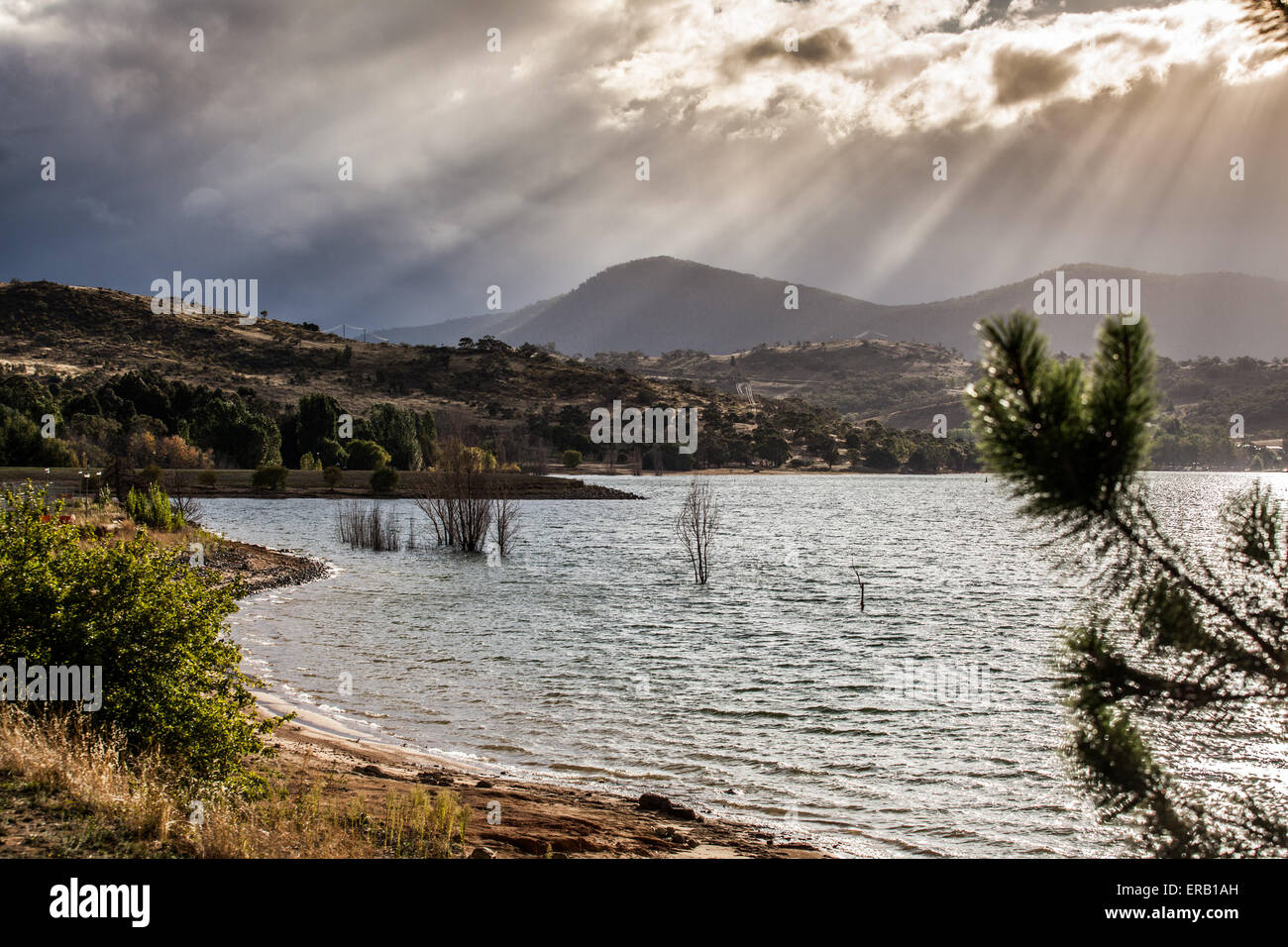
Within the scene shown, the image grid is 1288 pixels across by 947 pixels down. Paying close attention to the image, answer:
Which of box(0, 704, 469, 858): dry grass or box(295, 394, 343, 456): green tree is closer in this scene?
box(0, 704, 469, 858): dry grass

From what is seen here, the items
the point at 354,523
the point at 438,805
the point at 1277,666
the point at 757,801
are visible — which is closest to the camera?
the point at 1277,666

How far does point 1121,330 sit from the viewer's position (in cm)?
268

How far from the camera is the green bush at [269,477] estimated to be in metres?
76.2

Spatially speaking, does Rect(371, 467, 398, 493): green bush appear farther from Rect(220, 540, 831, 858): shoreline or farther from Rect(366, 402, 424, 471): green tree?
Rect(220, 540, 831, 858): shoreline

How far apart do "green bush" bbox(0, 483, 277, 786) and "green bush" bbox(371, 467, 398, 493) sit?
74153 mm

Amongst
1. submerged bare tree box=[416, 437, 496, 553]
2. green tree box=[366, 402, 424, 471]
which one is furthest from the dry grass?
green tree box=[366, 402, 424, 471]

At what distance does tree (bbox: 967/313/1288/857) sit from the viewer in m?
2.65

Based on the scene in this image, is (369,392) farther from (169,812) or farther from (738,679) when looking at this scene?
(169,812)

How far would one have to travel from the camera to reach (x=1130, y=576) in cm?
302

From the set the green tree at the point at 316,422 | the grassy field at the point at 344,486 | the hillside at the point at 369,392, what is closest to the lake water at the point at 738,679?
the grassy field at the point at 344,486

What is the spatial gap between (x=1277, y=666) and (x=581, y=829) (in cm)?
709
